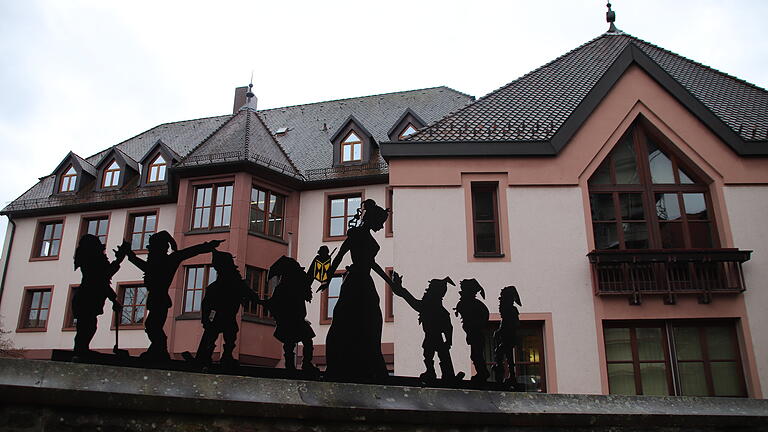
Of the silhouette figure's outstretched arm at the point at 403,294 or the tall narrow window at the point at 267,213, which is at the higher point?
the tall narrow window at the point at 267,213

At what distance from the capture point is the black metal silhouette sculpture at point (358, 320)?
7824mm

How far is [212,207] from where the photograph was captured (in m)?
23.9

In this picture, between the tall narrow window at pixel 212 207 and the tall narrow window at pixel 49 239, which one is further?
the tall narrow window at pixel 49 239

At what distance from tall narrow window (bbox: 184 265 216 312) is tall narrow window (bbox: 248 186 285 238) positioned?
216 centimetres

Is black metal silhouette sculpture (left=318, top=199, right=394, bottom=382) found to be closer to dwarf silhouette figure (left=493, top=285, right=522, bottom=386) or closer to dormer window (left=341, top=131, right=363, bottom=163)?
dwarf silhouette figure (left=493, top=285, right=522, bottom=386)

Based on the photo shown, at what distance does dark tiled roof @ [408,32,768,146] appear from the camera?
52.8 ft

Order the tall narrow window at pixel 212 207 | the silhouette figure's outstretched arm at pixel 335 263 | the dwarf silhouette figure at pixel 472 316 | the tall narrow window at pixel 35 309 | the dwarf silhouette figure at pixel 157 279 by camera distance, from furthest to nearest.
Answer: the tall narrow window at pixel 35 309 → the tall narrow window at pixel 212 207 → the dwarf silhouette figure at pixel 472 316 → the silhouette figure's outstretched arm at pixel 335 263 → the dwarf silhouette figure at pixel 157 279

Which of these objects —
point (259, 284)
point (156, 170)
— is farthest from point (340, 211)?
point (156, 170)

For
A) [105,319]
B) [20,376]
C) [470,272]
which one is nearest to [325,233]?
[105,319]

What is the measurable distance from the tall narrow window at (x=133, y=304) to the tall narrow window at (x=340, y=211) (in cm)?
745

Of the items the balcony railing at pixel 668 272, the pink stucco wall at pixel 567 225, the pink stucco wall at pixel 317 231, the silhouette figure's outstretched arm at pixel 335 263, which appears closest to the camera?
the silhouette figure's outstretched arm at pixel 335 263

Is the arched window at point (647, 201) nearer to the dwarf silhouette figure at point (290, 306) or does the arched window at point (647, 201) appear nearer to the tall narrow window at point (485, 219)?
the tall narrow window at point (485, 219)

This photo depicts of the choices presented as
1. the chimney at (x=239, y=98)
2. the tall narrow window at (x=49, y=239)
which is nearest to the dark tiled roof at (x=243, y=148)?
the tall narrow window at (x=49, y=239)

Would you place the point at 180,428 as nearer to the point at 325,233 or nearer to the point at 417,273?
the point at 417,273
